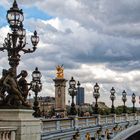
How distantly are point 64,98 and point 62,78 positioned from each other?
342cm

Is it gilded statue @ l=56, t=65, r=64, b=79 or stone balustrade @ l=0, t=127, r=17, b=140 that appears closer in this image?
stone balustrade @ l=0, t=127, r=17, b=140

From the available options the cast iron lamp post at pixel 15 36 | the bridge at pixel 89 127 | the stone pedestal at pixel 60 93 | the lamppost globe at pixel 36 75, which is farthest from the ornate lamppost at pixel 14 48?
the stone pedestal at pixel 60 93

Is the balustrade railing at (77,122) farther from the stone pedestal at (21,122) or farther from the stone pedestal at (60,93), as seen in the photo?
the stone pedestal at (60,93)

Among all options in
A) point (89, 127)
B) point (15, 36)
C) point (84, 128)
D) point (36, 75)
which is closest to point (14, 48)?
point (15, 36)

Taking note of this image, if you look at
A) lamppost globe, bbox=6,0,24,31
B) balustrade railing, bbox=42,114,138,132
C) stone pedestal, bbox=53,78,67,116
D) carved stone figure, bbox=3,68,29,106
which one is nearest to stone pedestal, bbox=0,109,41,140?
carved stone figure, bbox=3,68,29,106

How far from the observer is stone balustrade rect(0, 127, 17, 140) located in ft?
53.1

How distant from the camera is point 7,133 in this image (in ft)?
54.5

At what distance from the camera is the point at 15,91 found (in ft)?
59.6

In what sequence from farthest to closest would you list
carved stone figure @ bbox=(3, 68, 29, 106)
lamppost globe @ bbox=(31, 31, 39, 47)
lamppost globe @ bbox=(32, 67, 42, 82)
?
1. lamppost globe @ bbox=(32, 67, 42, 82)
2. lamppost globe @ bbox=(31, 31, 39, 47)
3. carved stone figure @ bbox=(3, 68, 29, 106)

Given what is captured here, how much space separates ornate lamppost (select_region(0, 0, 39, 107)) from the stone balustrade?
4.29 ft

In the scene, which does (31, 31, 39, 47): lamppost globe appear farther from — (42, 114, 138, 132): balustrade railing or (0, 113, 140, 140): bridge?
(42, 114, 138, 132): balustrade railing

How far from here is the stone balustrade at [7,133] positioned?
637 inches

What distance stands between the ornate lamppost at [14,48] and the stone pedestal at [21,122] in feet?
1.29

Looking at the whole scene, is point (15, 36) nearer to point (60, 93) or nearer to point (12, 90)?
point (12, 90)
